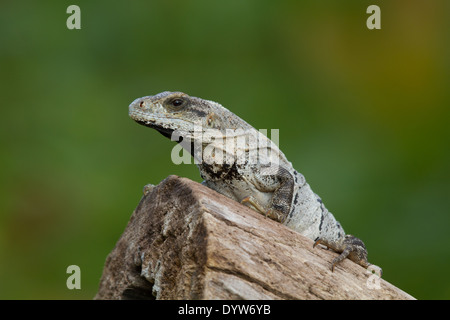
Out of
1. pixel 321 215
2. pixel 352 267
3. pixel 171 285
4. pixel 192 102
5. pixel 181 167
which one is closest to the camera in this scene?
pixel 171 285

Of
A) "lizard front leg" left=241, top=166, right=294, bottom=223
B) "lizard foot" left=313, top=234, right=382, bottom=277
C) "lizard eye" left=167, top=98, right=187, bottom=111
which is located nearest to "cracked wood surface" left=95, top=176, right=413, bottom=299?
"lizard foot" left=313, top=234, right=382, bottom=277

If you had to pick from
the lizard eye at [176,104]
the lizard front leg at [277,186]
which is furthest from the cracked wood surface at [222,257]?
the lizard eye at [176,104]

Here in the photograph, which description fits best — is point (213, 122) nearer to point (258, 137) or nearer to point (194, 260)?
point (258, 137)

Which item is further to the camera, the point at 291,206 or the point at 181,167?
the point at 181,167

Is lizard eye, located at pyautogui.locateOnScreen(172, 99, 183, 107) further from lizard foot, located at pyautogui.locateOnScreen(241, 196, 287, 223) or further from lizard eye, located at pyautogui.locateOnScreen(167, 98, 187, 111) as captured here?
lizard foot, located at pyautogui.locateOnScreen(241, 196, 287, 223)

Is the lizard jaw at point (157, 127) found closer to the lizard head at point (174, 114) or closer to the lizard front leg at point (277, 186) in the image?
the lizard head at point (174, 114)

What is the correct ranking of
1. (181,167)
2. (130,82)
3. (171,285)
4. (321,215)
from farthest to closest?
(130,82), (181,167), (321,215), (171,285)

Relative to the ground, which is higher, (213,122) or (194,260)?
(213,122)

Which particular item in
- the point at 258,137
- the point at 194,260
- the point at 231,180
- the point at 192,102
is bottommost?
the point at 194,260

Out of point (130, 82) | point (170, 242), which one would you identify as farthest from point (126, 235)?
point (130, 82)
